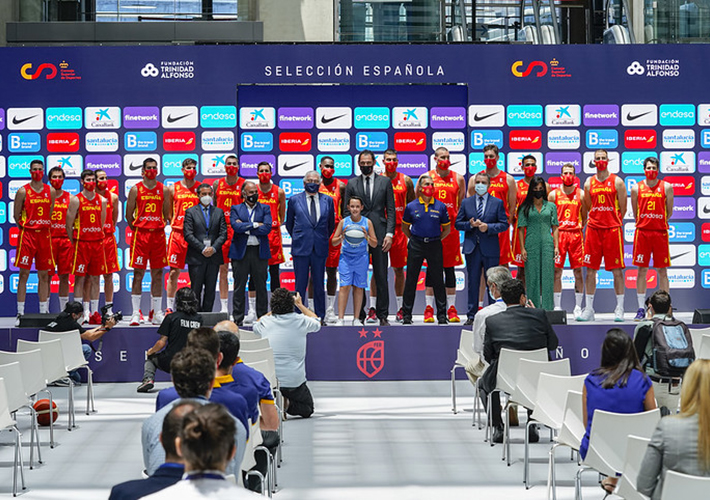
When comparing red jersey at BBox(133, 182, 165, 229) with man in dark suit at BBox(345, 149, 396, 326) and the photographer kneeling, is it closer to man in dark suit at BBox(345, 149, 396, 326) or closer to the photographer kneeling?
the photographer kneeling

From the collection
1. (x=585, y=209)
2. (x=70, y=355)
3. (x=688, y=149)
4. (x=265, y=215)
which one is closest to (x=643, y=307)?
(x=585, y=209)

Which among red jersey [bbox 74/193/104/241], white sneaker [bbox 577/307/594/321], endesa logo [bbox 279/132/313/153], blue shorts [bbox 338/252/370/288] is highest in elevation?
endesa logo [bbox 279/132/313/153]

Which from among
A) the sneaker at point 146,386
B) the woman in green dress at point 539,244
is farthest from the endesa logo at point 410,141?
the sneaker at point 146,386

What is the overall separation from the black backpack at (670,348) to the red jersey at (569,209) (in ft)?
14.9

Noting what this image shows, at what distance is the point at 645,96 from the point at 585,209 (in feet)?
6.67

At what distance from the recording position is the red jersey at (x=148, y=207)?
10008 mm

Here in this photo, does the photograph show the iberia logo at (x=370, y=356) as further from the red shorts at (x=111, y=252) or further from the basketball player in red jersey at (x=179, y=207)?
the red shorts at (x=111, y=252)

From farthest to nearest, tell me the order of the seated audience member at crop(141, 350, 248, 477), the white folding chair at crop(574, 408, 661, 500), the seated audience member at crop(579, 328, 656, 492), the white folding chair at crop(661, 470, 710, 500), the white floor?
the white floor, the seated audience member at crop(579, 328, 656, 492), the white folding chair at crop(574, 408, 661, 500), the seated audience member at crop(141, 350, 248, 477), the white folding chair at crop(661, 470, 710, 500)

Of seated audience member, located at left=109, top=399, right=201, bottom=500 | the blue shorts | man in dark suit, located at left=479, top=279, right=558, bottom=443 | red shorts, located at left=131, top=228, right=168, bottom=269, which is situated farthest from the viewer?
red shorts, located at left=131, top=228, right=168, bottom=269

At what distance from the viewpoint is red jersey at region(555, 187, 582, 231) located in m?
10.2

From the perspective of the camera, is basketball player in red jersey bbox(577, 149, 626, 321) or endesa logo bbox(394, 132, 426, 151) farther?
endesa logo bbox(394, 132, 426, 151)

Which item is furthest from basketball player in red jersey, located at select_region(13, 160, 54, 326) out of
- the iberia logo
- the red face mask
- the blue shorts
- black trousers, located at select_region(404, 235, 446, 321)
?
the red face mask

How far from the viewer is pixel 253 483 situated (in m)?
4.52

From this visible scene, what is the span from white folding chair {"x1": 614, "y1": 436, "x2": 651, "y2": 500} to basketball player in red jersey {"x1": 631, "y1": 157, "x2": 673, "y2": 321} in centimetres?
667
